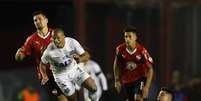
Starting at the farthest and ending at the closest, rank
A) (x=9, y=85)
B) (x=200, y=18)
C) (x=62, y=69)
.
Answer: (x=200, y=18)
(x=9, y=85)
(x=62, y=69)

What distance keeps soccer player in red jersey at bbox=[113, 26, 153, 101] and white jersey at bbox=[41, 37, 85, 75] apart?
83cm

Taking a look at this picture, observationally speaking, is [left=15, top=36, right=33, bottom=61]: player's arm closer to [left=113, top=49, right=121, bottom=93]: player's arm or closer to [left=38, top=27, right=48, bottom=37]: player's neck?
[left=38, top=27, right=48, bottom=37]: player's neck

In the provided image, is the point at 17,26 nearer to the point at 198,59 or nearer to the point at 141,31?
the point at 141,31

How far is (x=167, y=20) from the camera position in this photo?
80.6 feet

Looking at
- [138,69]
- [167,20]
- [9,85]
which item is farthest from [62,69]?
[167,20]

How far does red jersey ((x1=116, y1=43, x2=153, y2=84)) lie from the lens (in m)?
15.1

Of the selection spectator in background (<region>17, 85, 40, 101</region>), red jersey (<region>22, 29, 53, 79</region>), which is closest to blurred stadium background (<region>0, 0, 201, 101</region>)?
spectator in background (<region>17, 85, 40, 101</region>)

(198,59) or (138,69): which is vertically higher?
(138,69)

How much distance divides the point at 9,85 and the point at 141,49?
8.38m

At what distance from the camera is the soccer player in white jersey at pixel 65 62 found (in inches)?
580

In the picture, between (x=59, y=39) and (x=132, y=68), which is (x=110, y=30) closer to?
(x=132, y=68)

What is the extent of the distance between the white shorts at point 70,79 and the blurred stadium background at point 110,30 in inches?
261

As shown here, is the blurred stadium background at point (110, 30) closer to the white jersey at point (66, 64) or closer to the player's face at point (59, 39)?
the white jersey at point (66, 64)

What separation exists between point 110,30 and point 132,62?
28.0 feet
